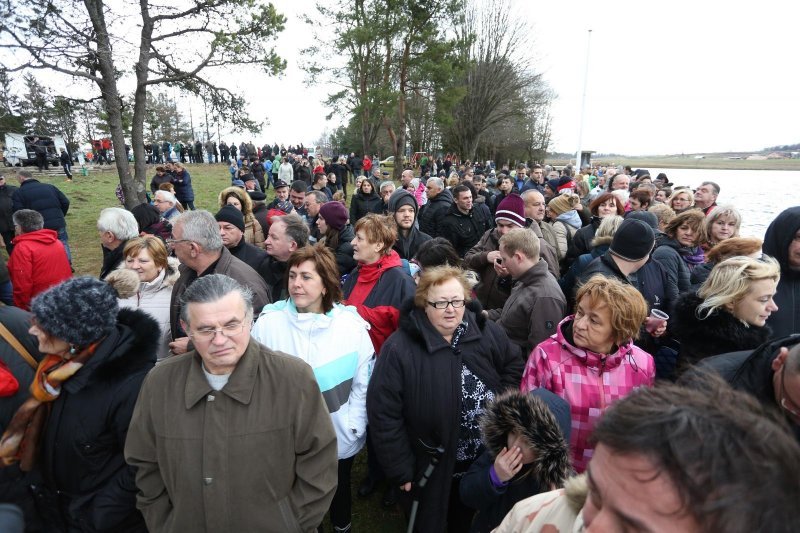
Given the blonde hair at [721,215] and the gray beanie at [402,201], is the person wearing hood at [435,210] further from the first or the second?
the blonde hair at [721,215]

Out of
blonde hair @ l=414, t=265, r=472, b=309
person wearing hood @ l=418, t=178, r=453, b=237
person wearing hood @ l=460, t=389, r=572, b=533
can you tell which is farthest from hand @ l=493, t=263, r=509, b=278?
person wearing hood @ l=418, t=178, r=453, b=237

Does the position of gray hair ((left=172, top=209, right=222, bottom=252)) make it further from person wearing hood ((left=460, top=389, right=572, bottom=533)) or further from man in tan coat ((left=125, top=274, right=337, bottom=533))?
person wearing hood ((left=460, top=389, right=572, bottom=533))

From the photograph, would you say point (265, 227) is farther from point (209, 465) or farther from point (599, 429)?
point (599, 429)

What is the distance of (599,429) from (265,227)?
19.8 feet

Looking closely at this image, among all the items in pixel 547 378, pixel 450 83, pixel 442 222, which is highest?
pixel 450 83

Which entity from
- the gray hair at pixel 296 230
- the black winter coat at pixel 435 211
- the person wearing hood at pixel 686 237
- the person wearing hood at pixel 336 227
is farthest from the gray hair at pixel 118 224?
the person wearing hood at pixel 686 237

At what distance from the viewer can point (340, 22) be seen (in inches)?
781

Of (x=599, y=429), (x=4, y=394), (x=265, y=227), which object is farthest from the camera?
(x=265, y=227)

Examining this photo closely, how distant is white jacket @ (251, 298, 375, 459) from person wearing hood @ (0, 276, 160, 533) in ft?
2.45

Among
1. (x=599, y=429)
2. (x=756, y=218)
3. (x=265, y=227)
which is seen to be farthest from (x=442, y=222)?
(x=756, y=218)

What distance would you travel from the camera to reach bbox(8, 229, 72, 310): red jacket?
13.8 feet

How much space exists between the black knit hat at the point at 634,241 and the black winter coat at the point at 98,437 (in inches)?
129

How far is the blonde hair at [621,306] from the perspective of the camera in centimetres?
214

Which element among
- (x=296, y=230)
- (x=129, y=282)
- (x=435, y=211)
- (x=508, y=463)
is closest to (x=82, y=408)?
(x=129, y=282)
